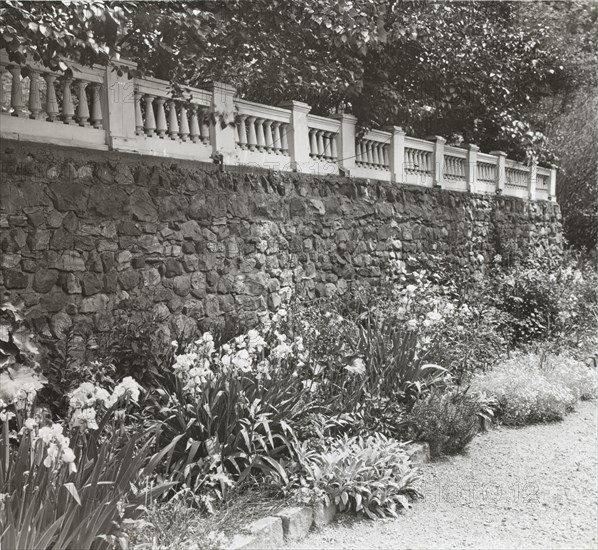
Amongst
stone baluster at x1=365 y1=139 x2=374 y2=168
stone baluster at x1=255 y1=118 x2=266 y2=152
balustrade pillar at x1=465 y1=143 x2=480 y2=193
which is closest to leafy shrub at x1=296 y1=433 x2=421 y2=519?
stone baluster at x1=255 y1=118 x2=266 y2=152

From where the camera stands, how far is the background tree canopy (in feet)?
17.7

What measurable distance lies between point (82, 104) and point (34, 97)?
1.69 ft

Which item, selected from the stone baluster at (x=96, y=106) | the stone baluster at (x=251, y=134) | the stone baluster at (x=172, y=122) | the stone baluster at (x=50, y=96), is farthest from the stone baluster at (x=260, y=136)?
the stone baluster at (x=50, y=96)

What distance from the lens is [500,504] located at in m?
4.68

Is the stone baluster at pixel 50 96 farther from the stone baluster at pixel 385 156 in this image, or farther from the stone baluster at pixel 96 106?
the stone baluster at pixel 385 156

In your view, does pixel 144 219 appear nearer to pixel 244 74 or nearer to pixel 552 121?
pixel 244 74

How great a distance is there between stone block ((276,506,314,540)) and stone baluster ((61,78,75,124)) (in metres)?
3.70

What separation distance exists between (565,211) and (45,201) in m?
17.2

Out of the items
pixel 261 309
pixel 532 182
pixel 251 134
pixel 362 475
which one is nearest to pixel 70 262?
pixel 261 309

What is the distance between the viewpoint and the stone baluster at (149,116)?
6.60 meters

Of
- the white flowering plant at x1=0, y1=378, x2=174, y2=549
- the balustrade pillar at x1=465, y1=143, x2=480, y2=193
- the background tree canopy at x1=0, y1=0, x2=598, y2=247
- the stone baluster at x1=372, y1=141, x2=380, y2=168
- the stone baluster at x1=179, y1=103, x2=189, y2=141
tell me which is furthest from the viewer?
the balustrade pillar at x1=465, y1=143, x2=480, y2=193

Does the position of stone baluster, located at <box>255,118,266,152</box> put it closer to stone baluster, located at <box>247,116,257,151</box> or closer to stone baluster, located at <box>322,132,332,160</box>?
stone baluster, located at <box>247,116,257,151</box>

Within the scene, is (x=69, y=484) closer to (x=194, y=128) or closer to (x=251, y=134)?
(x=194, y=128)

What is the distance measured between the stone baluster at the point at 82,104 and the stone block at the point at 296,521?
3.75 metres
